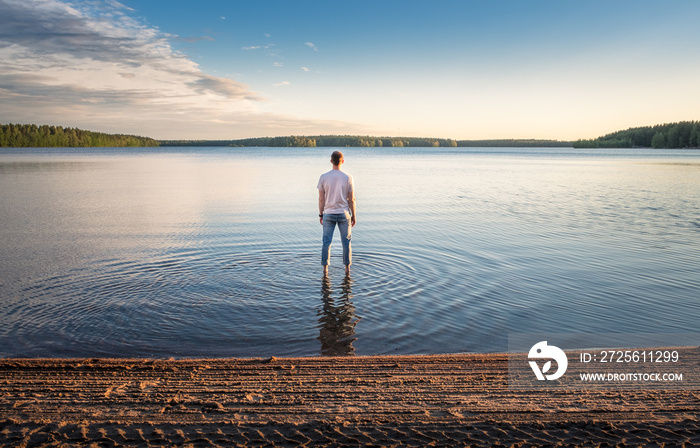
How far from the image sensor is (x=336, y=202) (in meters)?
9.45

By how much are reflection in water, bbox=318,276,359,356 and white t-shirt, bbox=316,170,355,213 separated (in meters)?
1.74

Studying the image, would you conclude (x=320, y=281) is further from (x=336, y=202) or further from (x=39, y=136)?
(x=39, y=136)

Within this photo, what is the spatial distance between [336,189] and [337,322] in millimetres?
3163

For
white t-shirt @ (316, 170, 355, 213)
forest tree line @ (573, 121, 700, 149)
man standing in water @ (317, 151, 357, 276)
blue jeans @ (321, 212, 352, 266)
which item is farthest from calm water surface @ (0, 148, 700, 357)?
forest tree line @ (573, 121, 700, 149)

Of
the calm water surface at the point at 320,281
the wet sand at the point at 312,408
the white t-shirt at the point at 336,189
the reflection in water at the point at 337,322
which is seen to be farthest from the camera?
the white t-shirt at the point at 336,189

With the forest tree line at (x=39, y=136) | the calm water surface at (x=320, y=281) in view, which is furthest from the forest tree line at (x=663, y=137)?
the forest tree line at (x=39, y=136)

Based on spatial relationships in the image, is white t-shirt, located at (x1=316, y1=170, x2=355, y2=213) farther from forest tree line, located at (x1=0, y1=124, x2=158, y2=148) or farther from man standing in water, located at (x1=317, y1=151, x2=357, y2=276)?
forest tree line, located at (x1=0, y1=124, x2=158, y2=148)

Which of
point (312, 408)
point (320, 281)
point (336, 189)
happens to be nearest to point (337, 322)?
point (320, 281)

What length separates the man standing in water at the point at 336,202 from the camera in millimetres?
9227

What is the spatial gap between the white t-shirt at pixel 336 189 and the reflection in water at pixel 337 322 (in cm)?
174

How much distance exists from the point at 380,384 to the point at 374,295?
3.83 m

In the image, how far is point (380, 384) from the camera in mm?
4883

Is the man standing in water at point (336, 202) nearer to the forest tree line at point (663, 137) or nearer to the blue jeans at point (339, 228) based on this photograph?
the blue jeans at point (339, 228)

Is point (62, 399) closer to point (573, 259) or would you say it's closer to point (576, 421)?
point (576, 421)
